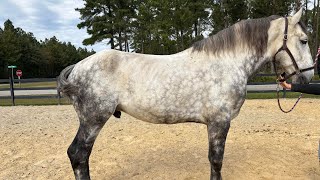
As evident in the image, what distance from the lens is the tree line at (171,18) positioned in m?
20.4

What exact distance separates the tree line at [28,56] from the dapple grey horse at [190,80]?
41.2m

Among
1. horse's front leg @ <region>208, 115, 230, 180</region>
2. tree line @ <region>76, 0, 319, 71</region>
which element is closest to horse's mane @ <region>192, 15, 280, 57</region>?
horse's front leg @ <region>208, 115, 230, 180</region>

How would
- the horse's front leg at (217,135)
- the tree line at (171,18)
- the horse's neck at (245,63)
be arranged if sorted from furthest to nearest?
the tree line at (171,18)
the horse's neck at (245,63)
the horse's front leg at (217,135)

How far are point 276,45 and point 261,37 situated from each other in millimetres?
185

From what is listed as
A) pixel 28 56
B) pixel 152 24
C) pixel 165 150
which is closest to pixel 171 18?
pixel 152 24

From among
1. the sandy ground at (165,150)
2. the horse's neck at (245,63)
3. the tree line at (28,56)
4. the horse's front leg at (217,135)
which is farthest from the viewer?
the tree line at (28,56)

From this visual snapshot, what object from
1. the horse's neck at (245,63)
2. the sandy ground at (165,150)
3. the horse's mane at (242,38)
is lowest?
the sandy ground at (165,150)

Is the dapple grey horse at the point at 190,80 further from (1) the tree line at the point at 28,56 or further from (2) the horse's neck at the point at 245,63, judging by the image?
(1) the tree line at the point at 28,56

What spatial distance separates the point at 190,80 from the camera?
3227 millimetres

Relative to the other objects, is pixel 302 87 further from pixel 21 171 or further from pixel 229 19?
pixel 229 19

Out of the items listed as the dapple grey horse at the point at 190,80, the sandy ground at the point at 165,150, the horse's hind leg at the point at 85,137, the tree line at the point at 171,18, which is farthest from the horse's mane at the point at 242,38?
the tree line at the point at 171,18

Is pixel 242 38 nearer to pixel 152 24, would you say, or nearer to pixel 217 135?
pixel 217 135

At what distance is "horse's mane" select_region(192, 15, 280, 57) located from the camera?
3338 millimetres

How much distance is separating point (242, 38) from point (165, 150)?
111 inches
